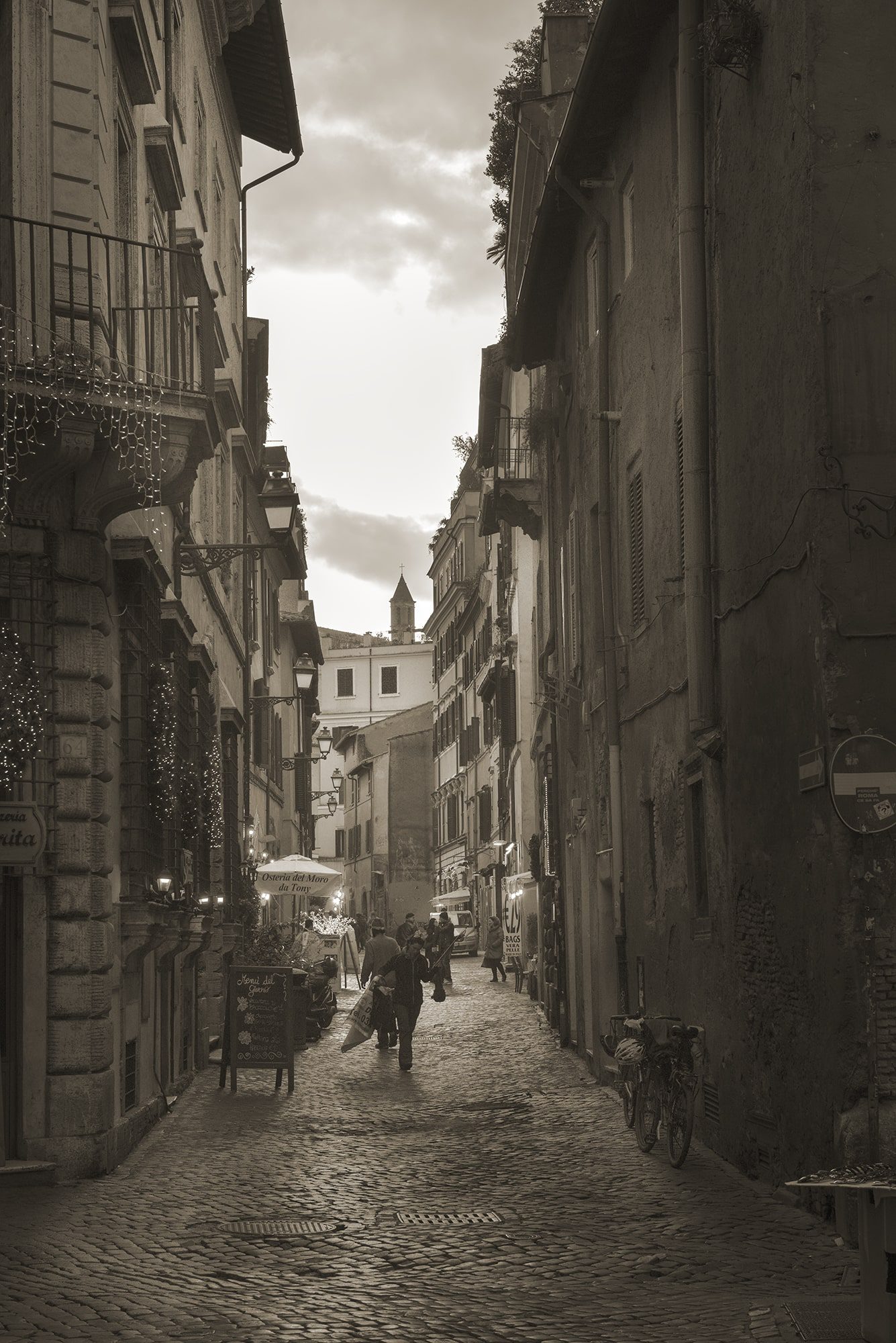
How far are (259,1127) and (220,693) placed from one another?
8.65 metres

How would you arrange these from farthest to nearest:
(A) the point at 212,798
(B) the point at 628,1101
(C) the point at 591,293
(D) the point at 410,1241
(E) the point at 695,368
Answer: (C) the point at 591,293 → (A) the point at 212,798 → (B) the point at 628,1101 → (E) the point at 695,368 → (D) the point at 410,1241

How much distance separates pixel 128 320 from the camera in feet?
44.5

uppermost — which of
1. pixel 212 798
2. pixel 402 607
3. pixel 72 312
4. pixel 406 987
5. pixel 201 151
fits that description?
pixel 402 607

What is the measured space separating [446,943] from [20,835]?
27622 mm

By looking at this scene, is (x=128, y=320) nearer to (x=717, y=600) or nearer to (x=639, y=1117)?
(x=717, y=600)

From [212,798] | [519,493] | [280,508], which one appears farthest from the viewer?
[519,493]

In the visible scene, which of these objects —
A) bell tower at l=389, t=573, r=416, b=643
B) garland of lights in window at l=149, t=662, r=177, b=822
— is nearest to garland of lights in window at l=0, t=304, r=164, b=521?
garland of lights in window at l=149, t=662, r=177, b=822

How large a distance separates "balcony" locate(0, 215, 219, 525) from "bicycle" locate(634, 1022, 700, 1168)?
17.2ft

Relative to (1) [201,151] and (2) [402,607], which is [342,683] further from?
(1) [201,151]

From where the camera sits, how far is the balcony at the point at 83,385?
11500 mm

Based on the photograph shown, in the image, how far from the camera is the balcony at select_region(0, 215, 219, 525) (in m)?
11.5

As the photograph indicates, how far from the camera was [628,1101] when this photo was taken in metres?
14.2

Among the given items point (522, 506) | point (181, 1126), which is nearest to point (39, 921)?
point (181, 1126)

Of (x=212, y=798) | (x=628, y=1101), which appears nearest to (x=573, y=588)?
(x=212, y=798)
